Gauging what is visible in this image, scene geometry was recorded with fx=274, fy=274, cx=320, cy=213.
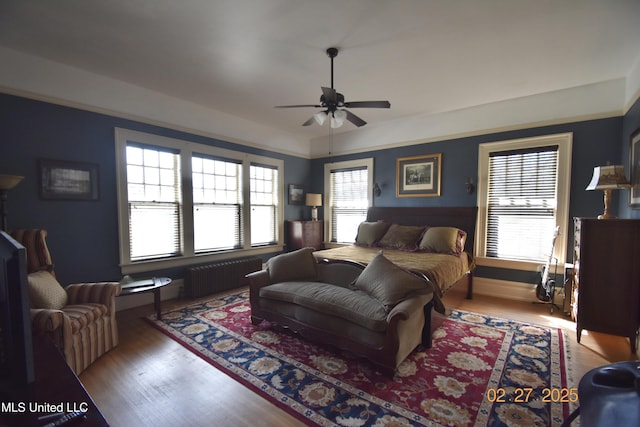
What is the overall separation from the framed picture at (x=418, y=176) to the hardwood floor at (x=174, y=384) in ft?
8.30

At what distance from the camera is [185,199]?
4203 millimetres

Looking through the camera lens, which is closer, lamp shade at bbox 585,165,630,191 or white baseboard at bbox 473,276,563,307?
lamp shade at bbox 585,165,630,191

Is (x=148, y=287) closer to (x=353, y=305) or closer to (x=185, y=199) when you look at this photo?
(x=185, y=199)

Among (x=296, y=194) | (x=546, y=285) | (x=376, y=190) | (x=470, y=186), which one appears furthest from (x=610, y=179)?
(x=296, y=194)

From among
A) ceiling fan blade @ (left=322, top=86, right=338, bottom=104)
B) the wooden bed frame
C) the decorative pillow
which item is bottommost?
the decorative pillow

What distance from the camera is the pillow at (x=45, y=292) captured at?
2.26m

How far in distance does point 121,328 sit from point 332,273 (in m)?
2.47

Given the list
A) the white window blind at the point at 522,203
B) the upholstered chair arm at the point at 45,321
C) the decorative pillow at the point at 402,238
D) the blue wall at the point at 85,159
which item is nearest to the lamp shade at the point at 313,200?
the decorative pillow at the point at 402,238

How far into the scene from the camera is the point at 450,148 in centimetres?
454

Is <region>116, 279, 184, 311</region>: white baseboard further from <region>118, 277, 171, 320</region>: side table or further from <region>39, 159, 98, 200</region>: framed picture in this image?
<region>39, 159, 98, 200</region>: framed picture

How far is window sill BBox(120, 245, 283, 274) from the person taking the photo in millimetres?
3691

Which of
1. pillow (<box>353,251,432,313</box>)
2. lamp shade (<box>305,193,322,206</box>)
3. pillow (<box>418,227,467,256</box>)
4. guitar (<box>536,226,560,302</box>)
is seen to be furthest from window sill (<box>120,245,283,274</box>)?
guitar (<box>536,226,560,302</box>)

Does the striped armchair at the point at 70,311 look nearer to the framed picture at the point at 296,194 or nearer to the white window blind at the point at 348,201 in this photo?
the framed picture at the point at 296,194

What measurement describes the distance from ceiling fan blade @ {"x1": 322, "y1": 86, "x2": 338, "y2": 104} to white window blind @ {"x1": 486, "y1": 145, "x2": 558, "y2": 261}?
9.58 feet
